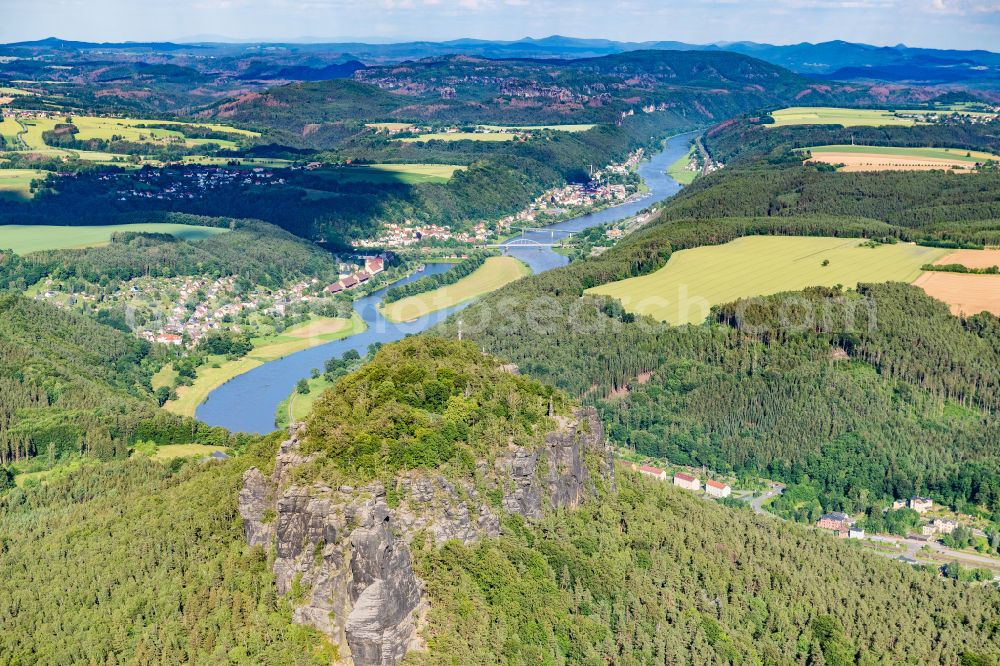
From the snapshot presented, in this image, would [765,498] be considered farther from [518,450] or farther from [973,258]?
[973,258]

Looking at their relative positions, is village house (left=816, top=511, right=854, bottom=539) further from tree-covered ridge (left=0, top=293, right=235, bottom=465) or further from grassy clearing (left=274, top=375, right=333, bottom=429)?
grassy clearing (left=274, top=375, right=333, bottom=429)

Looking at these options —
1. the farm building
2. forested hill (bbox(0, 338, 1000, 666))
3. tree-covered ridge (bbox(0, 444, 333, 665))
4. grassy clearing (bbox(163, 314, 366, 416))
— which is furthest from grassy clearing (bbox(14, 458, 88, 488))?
the farm building

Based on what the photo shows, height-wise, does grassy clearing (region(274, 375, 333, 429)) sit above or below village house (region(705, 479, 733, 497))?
below

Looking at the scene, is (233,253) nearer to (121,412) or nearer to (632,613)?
(121,412)

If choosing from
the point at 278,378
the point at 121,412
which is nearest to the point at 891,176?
the point at 278,378

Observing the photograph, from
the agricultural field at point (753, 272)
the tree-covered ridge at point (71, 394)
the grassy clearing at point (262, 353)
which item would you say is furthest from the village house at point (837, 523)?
the grassy clearing at point (262, 353)

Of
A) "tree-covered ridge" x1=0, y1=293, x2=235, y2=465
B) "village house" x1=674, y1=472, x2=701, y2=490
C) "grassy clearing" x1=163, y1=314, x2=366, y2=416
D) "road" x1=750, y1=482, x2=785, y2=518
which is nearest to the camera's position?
"tree-covered ridge" x1=0, y1=293, x2=235, y2=465
